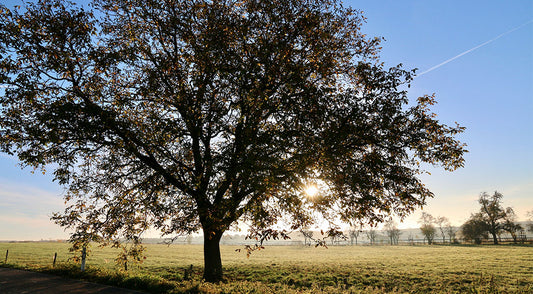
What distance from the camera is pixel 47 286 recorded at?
11.6 metres

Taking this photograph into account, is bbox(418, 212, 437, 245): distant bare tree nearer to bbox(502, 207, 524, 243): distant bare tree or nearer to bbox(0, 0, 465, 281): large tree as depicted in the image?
bbox(502, 207, 524, 243): distant bare tree

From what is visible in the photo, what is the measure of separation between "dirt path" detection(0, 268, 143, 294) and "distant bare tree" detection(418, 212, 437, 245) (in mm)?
103402

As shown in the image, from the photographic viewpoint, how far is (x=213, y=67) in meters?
10.3

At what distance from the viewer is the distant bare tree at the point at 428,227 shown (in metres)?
93.2

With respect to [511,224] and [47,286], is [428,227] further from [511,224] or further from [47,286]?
[47,286]

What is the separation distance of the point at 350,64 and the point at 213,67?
7.67 meters

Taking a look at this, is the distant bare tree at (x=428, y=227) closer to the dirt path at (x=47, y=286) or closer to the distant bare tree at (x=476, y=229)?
the distant bare tree at (x=476, y=229)

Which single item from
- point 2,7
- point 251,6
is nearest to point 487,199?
point 251,6

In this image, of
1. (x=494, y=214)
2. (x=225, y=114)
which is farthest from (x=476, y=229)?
(x=225, y=114)

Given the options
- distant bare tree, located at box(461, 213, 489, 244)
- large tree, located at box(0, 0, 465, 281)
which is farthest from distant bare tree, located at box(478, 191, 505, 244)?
large tree, located at box(0, 0, 465, 281)

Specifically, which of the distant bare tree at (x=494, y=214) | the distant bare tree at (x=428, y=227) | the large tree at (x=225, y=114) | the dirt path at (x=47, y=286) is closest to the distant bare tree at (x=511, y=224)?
the distant bare tree at (x=494, y=214)

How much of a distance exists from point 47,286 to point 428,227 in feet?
363

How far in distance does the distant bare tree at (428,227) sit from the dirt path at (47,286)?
Result: 339 feet

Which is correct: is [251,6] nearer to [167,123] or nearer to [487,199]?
[167,123]
